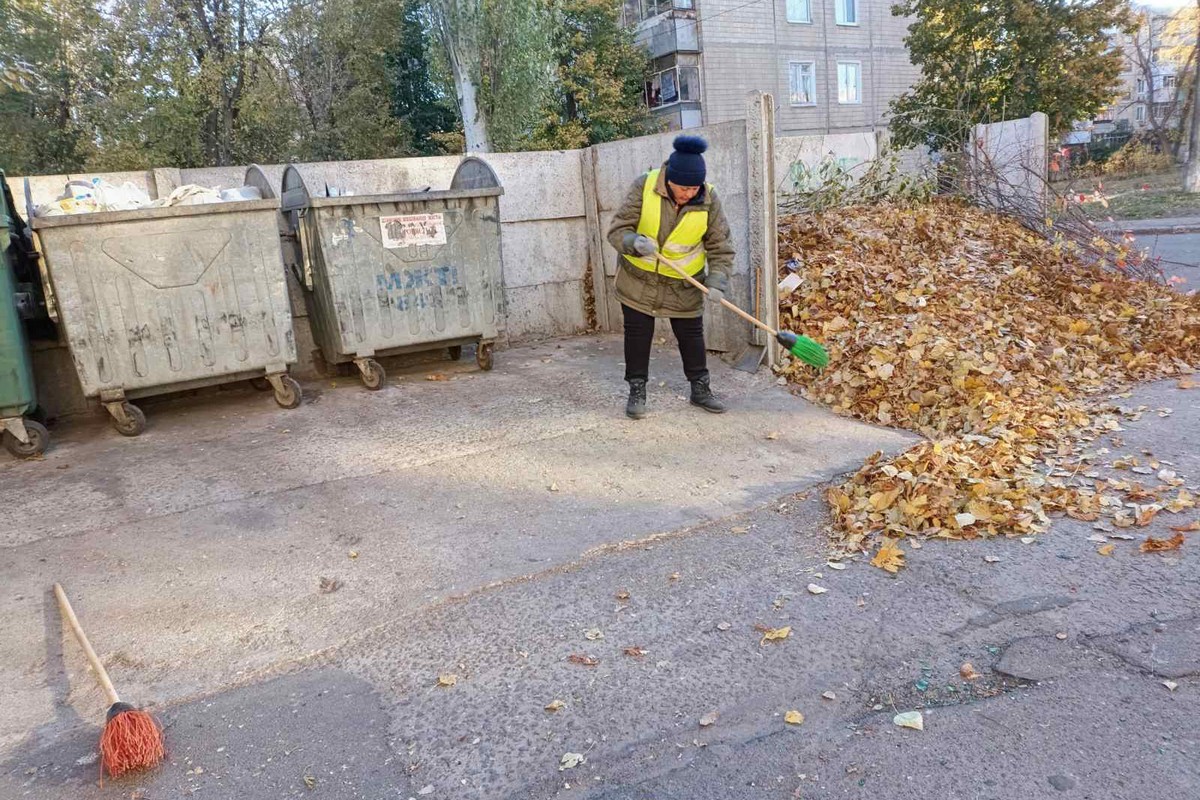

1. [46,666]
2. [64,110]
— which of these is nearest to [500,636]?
[46,666]

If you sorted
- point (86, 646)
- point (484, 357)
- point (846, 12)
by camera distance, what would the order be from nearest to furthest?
point (86, 646), point (484, 357), point (846, 12)

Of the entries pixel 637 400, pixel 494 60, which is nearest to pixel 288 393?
pixel 637 400

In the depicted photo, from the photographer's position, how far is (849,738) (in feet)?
7.72

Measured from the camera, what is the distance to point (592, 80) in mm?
24859

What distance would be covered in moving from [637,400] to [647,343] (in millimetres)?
365

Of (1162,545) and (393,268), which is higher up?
(393,268)

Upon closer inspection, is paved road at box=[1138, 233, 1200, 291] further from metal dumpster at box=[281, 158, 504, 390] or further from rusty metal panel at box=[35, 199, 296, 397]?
rusty metal panel at box=[35, 199, 296, 397]

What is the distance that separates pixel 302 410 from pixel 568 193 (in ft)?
10.5

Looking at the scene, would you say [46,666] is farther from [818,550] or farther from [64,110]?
[64,110]

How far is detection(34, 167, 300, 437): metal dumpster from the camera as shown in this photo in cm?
483

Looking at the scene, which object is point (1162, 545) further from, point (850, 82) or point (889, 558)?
point (850, 82)

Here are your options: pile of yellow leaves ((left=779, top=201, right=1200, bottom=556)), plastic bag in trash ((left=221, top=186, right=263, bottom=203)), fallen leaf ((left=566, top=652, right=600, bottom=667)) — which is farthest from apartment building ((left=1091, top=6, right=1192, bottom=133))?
fallen leaf ((left=566, top=652, right=600, bottom=667))

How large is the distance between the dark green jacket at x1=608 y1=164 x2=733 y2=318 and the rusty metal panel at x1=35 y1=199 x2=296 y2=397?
2.20 metres

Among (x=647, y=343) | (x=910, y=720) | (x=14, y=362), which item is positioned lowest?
(x=910, y=720)
